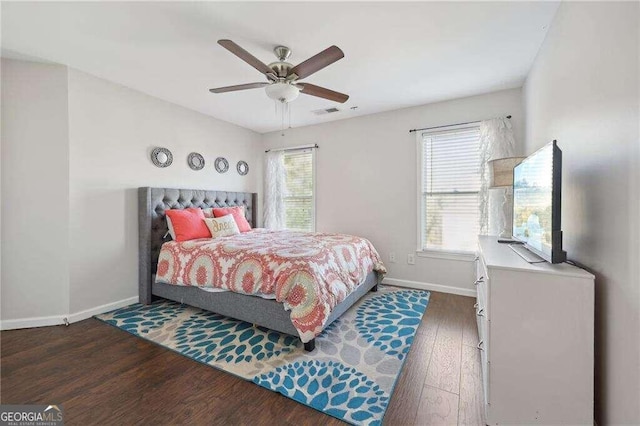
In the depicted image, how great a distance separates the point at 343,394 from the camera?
5.26 ft

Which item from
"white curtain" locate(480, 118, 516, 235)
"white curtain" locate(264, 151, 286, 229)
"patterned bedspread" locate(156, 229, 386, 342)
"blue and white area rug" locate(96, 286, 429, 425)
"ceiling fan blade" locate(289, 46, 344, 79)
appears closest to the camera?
"blue and white area rug" locate(96, 286, 429, 425)

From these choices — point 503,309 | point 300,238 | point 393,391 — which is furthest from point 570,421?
point 300,238

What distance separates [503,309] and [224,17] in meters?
2.58

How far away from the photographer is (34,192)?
2504mm

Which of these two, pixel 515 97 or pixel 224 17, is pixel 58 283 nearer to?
pixel 224 17

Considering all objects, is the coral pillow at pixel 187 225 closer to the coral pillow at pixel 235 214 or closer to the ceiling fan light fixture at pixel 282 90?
the coral pillow at pixel 235 214

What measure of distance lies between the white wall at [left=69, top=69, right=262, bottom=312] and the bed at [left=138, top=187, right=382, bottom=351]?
17 centimetres

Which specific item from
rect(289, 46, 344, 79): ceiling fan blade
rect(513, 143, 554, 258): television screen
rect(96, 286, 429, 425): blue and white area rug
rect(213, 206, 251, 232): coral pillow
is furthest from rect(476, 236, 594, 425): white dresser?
rect(213, 206, 251, 232): coral pillow

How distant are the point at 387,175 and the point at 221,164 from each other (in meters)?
2.61

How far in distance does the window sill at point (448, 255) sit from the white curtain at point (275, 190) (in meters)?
2.44

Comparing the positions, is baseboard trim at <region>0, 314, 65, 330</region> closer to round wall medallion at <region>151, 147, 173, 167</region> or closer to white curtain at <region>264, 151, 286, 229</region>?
round wall medallion at <region>151, 147, 173, 167</region>

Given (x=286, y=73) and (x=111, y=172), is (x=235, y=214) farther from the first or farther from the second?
(x=286, y=73)

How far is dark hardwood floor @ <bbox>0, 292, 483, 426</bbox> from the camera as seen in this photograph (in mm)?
1439

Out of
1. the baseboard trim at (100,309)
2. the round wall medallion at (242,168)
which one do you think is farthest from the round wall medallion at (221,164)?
the baseboard trim at (100,309)
